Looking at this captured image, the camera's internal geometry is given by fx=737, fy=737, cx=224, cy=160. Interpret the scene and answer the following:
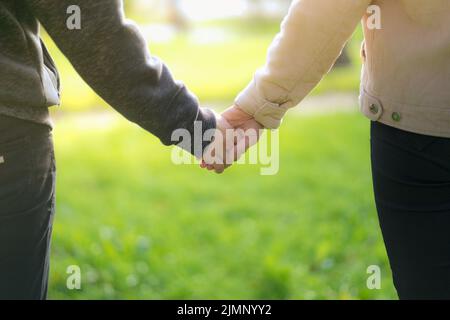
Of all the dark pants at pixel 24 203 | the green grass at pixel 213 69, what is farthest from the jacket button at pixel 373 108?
the green grass at pixel 213 69

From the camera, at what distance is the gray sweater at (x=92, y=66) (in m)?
1.56

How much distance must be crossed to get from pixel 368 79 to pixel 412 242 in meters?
0.42

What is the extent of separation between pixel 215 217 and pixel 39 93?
2.71 meters

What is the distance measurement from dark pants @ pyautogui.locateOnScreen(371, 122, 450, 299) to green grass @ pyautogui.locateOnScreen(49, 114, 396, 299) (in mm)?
1401

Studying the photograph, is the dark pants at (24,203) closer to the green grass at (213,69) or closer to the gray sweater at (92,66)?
the gray sweater at (92,66)

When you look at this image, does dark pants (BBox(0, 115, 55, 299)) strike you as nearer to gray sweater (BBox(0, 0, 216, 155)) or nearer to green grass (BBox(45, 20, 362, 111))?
gray sweater (BBox(0, 0, 216, 155))

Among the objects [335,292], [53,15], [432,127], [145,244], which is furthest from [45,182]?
[145,244]

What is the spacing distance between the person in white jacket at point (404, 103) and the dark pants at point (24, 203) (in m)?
0.68

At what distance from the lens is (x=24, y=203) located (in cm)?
163

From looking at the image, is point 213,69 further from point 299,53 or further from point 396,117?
point 396,117

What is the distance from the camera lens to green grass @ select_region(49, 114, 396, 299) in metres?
3.42

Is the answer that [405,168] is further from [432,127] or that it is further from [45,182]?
[45,182]

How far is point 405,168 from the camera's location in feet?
5.87

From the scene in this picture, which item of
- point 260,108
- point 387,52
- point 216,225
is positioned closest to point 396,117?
point 387,52
